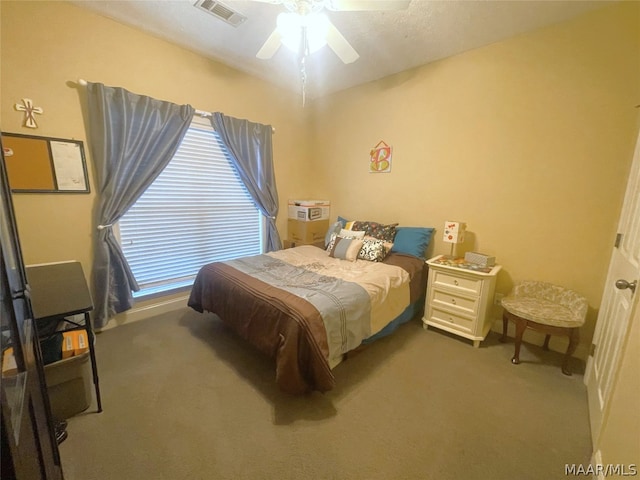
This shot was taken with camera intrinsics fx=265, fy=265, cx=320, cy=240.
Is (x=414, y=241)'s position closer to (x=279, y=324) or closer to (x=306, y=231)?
(x=306, y=231)

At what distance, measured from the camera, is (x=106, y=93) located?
2225 millimetres

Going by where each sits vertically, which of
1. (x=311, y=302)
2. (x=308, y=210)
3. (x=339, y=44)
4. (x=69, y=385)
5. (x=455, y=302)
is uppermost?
(x=339, y=44)

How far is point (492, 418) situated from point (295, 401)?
121cm

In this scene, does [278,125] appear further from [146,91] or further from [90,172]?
[90,172]

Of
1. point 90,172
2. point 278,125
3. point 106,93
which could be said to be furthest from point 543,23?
point 90,172

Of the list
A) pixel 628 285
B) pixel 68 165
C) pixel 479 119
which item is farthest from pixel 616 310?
pixel 68 165

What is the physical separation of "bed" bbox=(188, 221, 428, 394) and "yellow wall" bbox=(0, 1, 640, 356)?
34.7 inches

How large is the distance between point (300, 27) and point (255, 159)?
1734 mm

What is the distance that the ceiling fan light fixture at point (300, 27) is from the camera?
1.69 meters

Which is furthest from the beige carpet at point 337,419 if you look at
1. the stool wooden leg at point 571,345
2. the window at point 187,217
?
the window at point 187,217

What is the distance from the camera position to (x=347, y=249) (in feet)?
9.34

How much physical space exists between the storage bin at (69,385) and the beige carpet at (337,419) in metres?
0.09

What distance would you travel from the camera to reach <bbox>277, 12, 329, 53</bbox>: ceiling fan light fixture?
5.55ft

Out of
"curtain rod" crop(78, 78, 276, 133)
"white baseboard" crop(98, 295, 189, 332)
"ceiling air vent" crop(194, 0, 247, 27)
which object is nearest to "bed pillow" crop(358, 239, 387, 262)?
"curtain rod" crop(78, 78, 276, 133)
